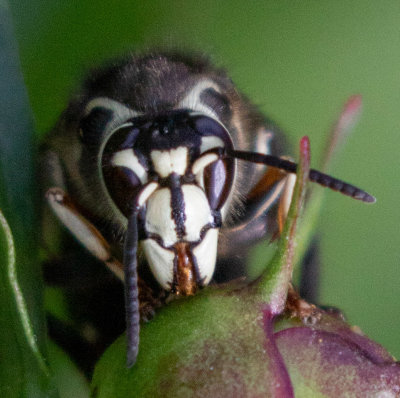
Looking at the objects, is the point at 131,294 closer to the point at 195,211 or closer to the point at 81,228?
the point at 195,211

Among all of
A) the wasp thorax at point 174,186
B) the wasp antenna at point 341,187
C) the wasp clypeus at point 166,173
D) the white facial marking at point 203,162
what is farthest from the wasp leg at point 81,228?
the wasp antenna at point 341,187

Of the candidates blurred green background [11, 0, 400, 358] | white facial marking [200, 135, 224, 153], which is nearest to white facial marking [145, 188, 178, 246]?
white facial marking [200, 135, 224, 153]

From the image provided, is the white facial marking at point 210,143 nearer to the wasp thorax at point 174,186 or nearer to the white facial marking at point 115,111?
the wasp thorax at point 174,186

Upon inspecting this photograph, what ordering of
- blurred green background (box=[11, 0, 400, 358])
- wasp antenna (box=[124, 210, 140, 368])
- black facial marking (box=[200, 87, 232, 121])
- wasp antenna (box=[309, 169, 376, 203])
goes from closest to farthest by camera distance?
wasp antenna (box=[124, 210, 140, 368])
wasp antenna (box=[309, 169, 376, 203])
black facial marking (box=[200, 87, 232, 121])
blurred green background (box=[11, 0, 400, 358])

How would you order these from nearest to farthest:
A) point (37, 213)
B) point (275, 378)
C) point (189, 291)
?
point (275, 378) → point (189, 291) → point (37, 213)

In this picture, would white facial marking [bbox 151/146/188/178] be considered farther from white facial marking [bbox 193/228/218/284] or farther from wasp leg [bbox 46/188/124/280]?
wasp leg [bbox 46/188/124/280]

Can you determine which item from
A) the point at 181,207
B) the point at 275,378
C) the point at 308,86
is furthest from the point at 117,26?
the point at 275,378

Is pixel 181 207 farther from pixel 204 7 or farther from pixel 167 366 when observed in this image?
pixel 204 7
